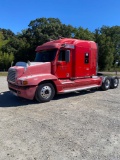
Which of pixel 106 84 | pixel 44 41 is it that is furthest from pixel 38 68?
pixel 44 41

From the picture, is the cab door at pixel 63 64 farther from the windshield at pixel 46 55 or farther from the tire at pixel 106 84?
the tire at pixel 106 84

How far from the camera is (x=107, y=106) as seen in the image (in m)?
8.02

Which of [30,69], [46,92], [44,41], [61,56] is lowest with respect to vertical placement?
[46,92]

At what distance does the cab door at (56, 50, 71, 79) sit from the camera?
9445 mm

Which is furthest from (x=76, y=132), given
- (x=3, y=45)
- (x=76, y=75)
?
(x=3, y=45)

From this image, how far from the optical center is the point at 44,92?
28.5 ft

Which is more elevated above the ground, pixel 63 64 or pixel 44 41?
pixel 44 41

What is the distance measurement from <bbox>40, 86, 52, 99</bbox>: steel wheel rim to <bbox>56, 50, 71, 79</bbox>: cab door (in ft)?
3.35

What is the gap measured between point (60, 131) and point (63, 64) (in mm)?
4793

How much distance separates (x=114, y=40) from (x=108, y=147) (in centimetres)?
5413

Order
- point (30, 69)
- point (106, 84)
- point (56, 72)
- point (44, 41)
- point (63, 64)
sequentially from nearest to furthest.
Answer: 1. point (30, 69)
2. point (56, 72)
3. point (63, 64)
4. point (106, 84)
5. point (44, 41)

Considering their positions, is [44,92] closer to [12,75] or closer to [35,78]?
[35,78]

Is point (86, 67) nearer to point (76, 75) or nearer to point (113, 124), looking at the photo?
point (76, 75)

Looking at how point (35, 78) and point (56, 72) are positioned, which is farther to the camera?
point (56, 72)
